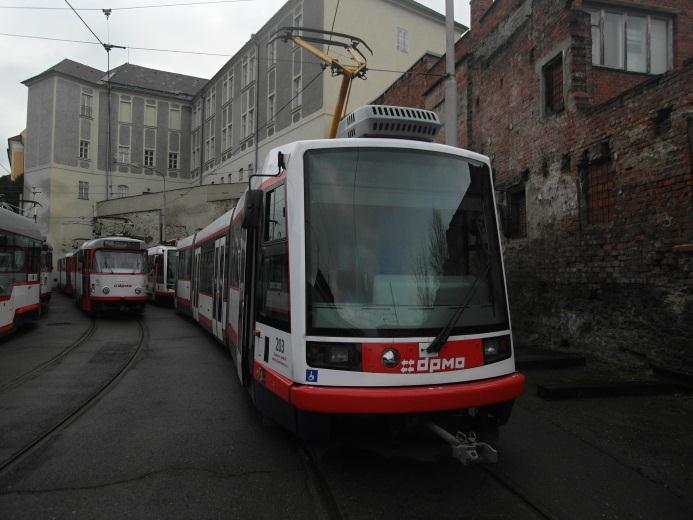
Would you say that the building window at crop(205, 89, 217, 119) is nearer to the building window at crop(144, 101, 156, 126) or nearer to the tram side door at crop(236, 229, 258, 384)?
the building window at crop(144, 101, 156, 126)

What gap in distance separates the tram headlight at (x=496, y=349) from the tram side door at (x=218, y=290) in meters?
6.16

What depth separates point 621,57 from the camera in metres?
10.8

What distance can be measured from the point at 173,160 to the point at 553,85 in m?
52.4

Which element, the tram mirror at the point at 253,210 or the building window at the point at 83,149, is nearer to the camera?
the tram mirror at the point at 253,210

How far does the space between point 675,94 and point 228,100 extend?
4445 cm

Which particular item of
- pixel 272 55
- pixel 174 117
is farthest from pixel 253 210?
pixel 174 117

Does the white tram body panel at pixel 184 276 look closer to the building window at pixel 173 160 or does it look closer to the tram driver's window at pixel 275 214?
the tram driver's window at pixel 275 214

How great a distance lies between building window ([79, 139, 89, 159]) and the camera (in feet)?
169

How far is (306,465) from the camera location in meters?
4.28

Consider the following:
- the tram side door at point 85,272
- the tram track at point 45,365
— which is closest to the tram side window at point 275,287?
the tram track at point 45,365

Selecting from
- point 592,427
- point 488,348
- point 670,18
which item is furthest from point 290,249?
point 670,18

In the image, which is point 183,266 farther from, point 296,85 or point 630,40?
point 296,85

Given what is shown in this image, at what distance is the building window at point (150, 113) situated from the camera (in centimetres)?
5578

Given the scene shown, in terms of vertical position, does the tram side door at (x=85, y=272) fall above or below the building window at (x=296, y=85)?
below
